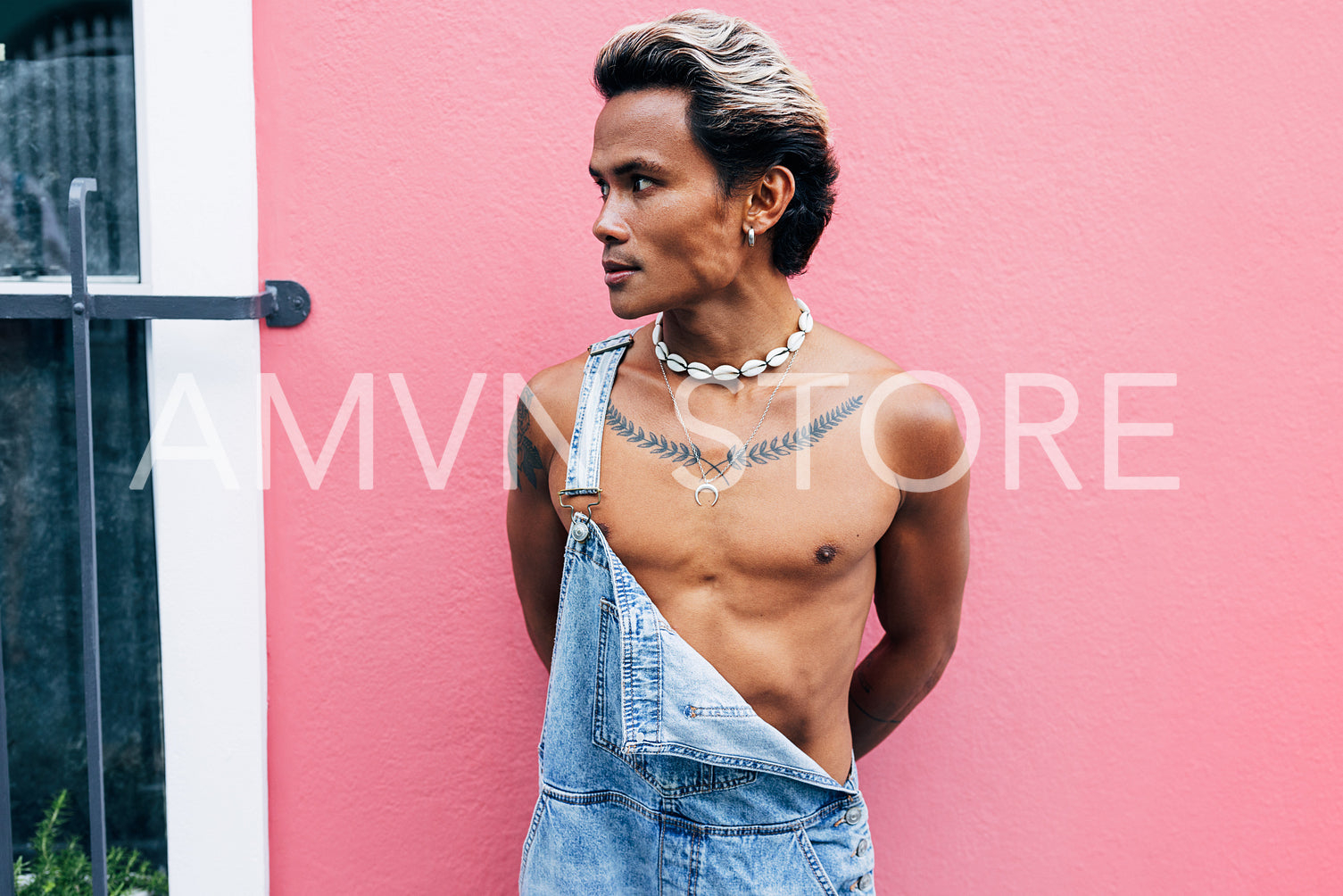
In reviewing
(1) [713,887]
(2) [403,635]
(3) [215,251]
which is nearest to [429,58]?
(3) [215,251]

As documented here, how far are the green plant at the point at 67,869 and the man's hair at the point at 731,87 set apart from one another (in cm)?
172

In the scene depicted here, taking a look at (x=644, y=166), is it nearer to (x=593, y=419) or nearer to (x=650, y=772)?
(x=593, y=419)

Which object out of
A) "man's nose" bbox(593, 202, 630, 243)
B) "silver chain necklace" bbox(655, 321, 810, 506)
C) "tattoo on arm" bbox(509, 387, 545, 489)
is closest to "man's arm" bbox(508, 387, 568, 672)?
"tattoo on arm" bbox(509, 387, 545, 489)

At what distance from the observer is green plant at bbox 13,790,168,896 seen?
6.36ft

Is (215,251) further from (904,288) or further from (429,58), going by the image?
(904,288)

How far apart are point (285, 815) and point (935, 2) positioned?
6.58 feet

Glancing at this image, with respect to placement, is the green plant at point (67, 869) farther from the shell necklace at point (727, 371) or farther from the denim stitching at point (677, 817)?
the shell necklace at point (727, 371)

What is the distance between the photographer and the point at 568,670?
159cm

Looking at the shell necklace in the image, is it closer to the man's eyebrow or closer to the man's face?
the man's face

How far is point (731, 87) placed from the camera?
4.78ft

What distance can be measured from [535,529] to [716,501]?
37 cm

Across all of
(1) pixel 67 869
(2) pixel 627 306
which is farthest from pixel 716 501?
(1) pixel 67 869

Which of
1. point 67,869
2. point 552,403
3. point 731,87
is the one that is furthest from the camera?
point 67,869

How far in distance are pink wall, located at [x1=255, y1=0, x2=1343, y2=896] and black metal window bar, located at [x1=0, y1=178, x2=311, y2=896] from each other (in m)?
0.18
